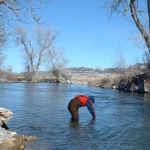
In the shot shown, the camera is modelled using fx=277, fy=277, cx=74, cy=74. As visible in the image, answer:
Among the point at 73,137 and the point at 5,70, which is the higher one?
the point at 5,70

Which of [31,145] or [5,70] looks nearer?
[31,145]

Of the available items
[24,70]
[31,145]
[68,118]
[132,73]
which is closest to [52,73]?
[24,70]

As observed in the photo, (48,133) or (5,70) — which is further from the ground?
(5,70)

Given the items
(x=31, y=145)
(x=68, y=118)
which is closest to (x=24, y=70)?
(x=68, y=118)

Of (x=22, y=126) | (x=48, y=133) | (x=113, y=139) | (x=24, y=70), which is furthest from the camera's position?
(x=24, y=70)

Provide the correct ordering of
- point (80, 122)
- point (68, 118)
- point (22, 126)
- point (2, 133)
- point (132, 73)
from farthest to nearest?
1. point (132, 73)
2. point (68, 118)
3. point (80, 122)
4. point (22, 126)
5. point (2, 133)

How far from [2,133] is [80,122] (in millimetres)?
5632

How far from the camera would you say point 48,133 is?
36.4ft

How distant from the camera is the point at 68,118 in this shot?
14719 mm

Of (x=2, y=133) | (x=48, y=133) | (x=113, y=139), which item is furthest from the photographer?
(x=48, y=133)

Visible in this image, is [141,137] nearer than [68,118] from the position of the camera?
Yes

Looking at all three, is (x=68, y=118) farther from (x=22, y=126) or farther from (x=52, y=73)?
(x=52, y=73)

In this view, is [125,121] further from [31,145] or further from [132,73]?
[132,73]

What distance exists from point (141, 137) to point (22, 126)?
5.23 meters
